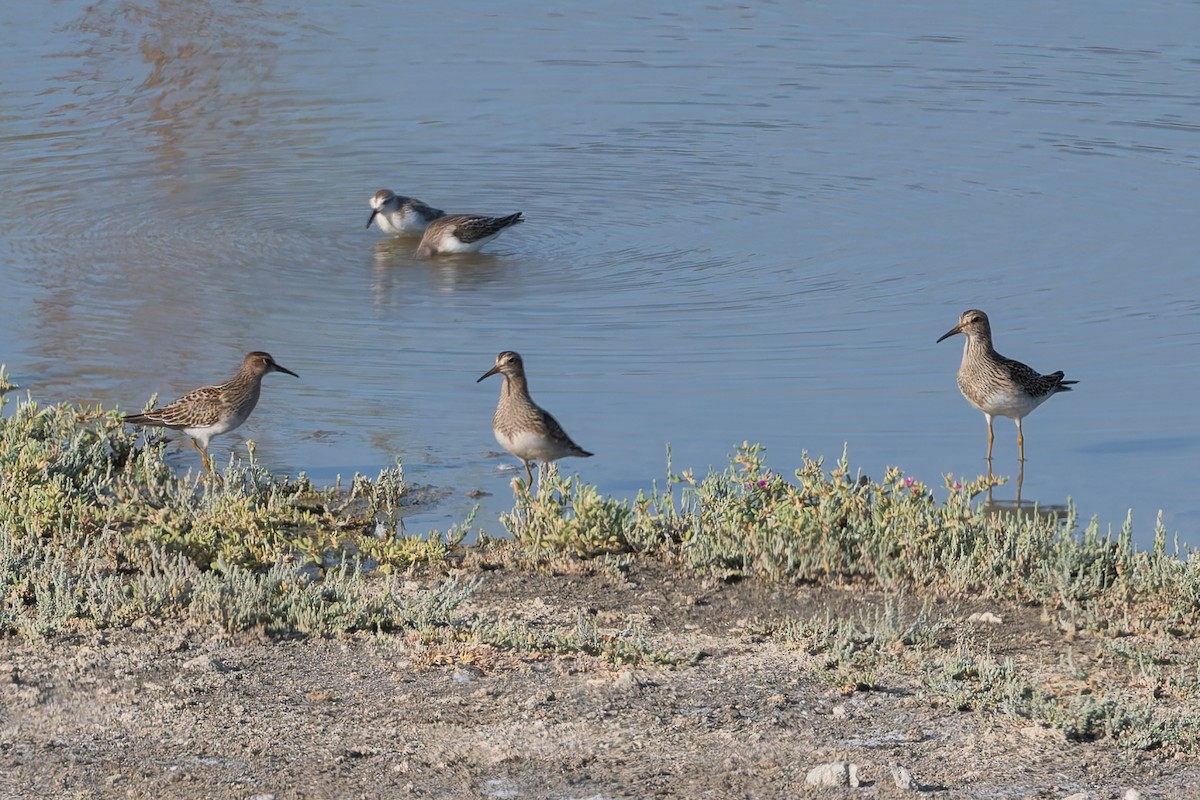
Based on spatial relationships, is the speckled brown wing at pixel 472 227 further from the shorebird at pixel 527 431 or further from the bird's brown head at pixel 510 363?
the shorebird at pixel 527 431

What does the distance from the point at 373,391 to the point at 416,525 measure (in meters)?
2.74

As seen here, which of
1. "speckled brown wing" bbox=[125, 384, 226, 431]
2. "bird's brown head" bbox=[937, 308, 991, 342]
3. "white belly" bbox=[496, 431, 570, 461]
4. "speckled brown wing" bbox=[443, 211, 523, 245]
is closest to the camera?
"white belly" bbox=[496, 431, 570, 461]

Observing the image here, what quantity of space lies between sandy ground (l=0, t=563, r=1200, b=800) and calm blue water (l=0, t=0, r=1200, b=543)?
2.27 metres

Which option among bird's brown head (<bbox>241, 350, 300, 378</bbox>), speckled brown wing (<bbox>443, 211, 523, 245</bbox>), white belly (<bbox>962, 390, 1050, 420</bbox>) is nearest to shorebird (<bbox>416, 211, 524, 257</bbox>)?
speckled brown wing (<bbox>443, 211, 523, 245</bbox>)

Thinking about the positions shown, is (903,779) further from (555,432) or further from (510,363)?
(510,363)

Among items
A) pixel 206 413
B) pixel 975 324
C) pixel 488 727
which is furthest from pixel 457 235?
pixel 488 727

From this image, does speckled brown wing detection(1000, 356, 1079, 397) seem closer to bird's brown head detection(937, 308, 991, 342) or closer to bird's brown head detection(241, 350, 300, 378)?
bird's brown head detection(937, 308, 991, 342)

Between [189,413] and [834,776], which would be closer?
[834,776]

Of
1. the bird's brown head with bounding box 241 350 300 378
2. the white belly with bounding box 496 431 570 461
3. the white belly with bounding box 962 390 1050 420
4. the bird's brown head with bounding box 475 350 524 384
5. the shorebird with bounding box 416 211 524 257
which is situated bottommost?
the white belly with bounding box 496 431 570 461

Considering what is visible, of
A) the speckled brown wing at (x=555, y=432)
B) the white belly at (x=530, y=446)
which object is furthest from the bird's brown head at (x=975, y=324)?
the white belly at (x=530, y=446)

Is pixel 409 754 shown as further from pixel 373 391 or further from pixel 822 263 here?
pixel 822 263

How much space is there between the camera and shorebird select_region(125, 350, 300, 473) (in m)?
9.84

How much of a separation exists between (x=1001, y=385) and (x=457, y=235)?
6865mm

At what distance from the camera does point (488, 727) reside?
6.43 metres
